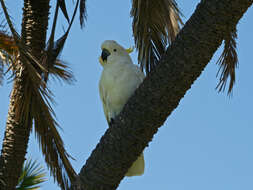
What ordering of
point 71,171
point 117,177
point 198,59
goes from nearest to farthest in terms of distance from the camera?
1. point 198,59
2. point 117,177
3. point 71,171

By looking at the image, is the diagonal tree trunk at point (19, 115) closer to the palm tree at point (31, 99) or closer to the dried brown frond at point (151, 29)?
the palm tree at point (31, 99)

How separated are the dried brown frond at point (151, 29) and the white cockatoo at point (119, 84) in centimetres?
15

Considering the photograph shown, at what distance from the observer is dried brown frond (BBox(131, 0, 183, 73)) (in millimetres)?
3912

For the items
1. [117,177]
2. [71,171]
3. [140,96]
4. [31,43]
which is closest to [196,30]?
[140,96]

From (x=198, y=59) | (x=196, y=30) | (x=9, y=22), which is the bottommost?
(x=198, y=59)

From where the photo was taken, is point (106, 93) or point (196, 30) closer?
point (196, 30)

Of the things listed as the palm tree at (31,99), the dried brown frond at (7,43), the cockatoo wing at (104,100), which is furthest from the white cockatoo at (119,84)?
the dried brown frond at (7,43)

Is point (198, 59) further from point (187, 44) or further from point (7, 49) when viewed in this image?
point (7, 49)

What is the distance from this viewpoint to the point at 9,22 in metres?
4.19

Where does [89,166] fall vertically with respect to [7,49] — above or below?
below

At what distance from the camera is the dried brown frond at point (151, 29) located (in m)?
3.91

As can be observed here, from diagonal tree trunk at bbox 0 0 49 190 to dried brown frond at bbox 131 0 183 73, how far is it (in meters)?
1.28

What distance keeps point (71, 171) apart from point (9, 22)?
5.43 ft

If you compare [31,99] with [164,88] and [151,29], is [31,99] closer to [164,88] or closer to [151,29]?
[151,29]
